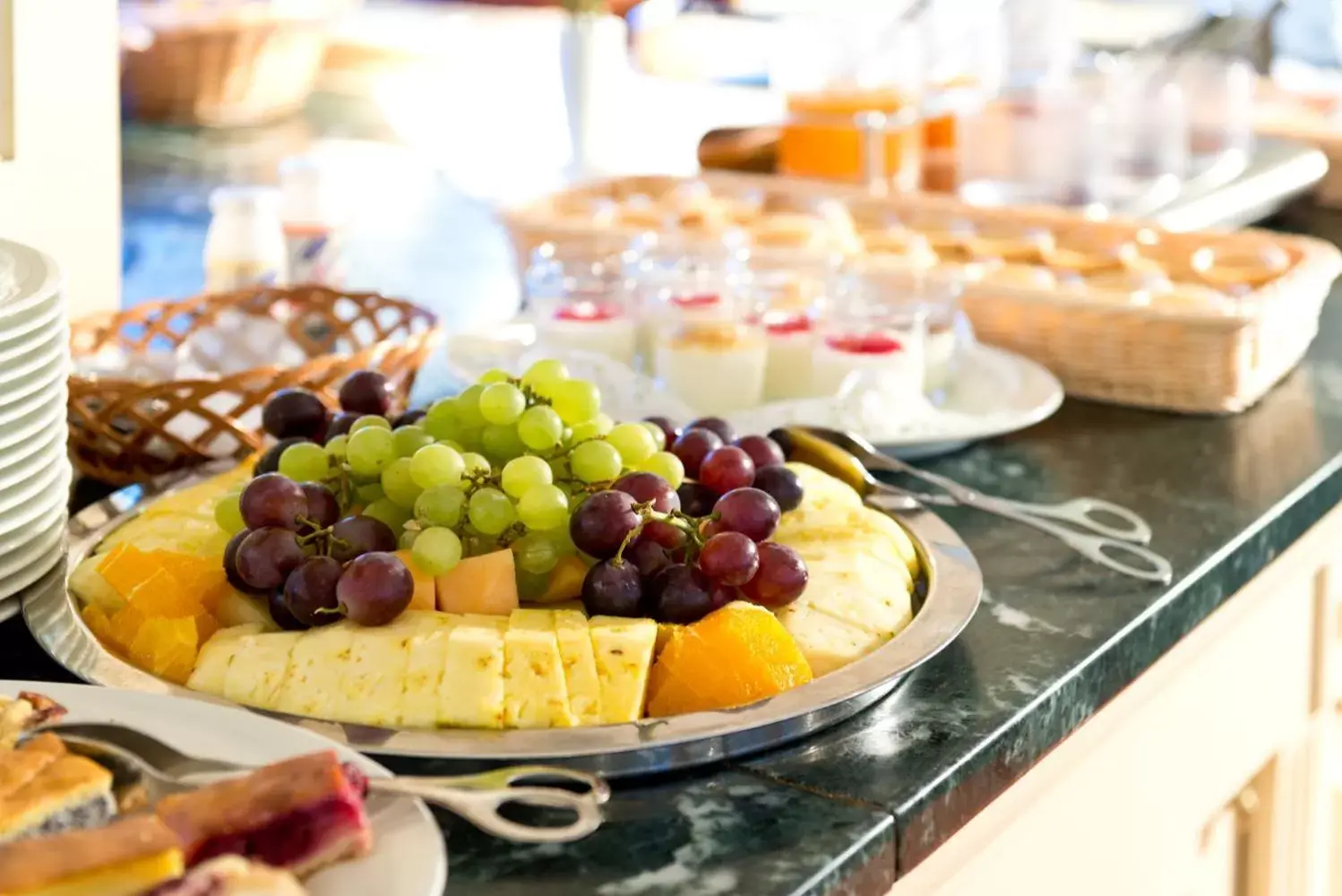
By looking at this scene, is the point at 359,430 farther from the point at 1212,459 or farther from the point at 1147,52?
the point at 1147,52

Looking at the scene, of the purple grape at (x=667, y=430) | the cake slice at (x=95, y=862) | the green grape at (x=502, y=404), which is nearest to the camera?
the cake slice at (x=95, y=862)

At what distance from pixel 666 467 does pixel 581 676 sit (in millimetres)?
202

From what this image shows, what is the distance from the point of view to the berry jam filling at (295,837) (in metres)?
0.59

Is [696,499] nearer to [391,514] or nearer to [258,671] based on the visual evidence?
[391,514]

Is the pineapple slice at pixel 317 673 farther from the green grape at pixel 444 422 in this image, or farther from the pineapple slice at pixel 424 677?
the green grape at pixel 444 422

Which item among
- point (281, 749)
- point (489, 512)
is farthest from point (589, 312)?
point (281, 749)

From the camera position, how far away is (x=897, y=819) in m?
0.76

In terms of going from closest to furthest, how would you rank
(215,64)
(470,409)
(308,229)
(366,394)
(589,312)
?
(470,409)
(366,394)
(589,312)
(308,229)
(215,64)

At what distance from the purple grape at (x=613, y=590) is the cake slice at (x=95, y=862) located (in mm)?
331

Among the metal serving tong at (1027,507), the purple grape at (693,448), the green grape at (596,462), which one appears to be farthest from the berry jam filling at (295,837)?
the metal serving tong at (1027,507)

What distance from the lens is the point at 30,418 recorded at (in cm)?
87

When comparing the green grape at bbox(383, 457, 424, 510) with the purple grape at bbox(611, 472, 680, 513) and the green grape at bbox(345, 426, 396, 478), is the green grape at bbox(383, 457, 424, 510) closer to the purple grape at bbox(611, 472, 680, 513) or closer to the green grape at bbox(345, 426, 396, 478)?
the green grape at bbox(345, 426, 396, 478)


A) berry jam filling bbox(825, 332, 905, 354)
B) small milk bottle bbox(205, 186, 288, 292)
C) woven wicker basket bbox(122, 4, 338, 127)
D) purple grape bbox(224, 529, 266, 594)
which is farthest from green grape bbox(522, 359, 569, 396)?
woven wicker basket bbox(122, 4, 338, 127)

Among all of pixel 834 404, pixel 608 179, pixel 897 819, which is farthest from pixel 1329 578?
pixel 608 179
